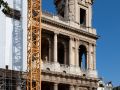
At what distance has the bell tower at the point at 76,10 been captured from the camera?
206ft

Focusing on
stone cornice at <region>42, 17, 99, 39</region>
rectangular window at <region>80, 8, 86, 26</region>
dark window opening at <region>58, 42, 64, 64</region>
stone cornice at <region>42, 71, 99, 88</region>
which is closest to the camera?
stone cornice at <region>42, 71, 99, 88</region>

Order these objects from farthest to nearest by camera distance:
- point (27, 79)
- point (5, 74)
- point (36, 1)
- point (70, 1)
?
point (70, 1), point (36, 1), point (27, 79), point (5, 74)

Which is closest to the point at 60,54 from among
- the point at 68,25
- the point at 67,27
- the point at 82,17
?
the point at 68,25

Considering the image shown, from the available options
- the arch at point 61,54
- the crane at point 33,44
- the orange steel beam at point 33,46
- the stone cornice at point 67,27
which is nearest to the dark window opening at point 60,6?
the stone cornice at point 67,27

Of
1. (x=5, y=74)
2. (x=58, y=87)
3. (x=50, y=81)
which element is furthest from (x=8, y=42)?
(x=58, y=87)

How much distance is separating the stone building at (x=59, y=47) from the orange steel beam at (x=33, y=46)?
84 cm

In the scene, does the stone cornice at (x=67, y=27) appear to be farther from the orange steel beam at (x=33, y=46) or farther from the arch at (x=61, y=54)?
the arch at (x=61, y=54)

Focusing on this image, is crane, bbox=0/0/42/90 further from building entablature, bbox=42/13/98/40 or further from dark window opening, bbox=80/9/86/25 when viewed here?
dark window opening, bbox=80/9/86/25

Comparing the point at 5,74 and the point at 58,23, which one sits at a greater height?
the point at 58,23

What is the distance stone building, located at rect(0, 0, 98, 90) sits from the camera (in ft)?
171

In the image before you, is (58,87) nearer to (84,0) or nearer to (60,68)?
(60,68)

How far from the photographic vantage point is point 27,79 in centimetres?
5444

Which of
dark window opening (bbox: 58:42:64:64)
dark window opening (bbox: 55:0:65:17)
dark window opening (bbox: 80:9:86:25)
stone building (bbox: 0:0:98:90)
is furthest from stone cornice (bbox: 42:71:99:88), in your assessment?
dark window opening (bbox: 55:0:65:17)

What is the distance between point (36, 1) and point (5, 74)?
A: 13643 millimetres
